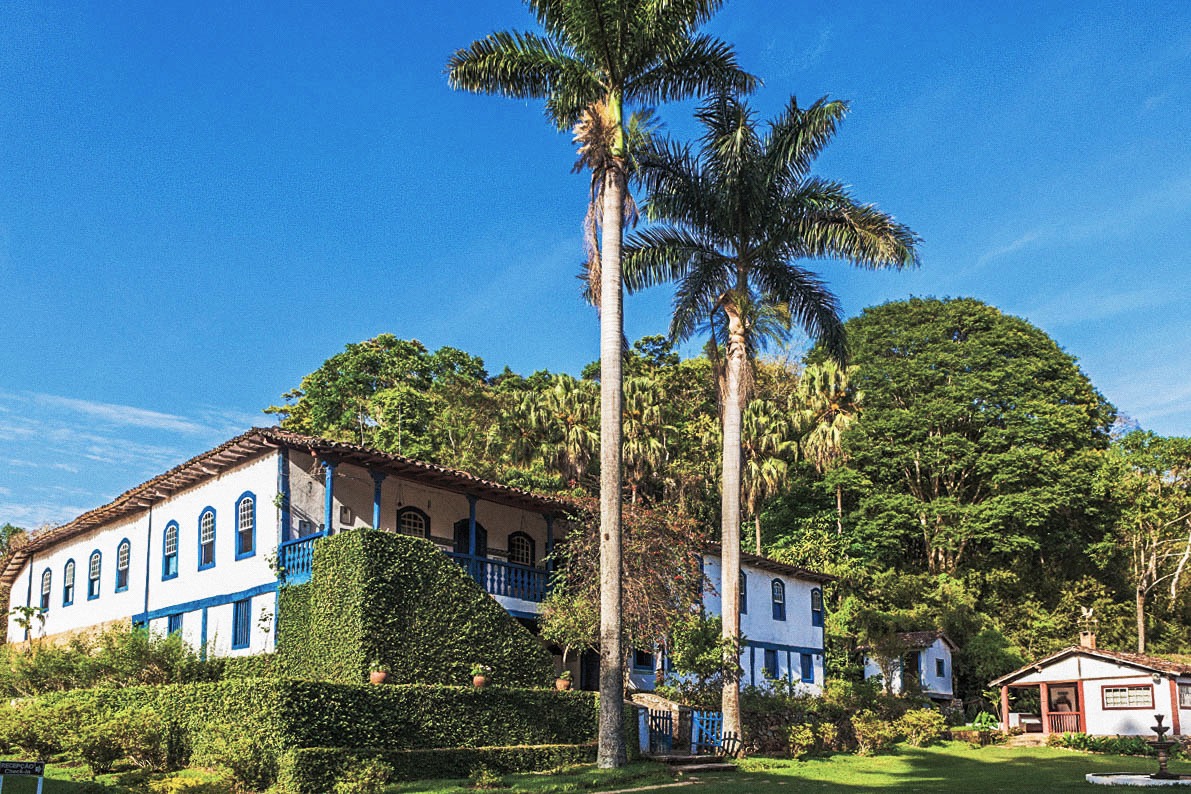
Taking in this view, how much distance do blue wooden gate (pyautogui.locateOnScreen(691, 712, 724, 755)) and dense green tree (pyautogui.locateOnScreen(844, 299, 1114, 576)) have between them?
2414 cm

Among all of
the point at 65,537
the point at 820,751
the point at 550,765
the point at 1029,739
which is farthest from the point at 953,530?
the point at 65,537

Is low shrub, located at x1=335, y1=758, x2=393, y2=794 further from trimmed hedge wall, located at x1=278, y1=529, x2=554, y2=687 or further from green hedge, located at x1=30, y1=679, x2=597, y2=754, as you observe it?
trimmed hedge wall, located at x1=278, y1=529, x2=554, y2=687

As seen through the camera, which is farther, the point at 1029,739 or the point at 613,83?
the point at 1029,739

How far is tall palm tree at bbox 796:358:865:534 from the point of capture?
4681cm

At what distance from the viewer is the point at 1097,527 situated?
47.3m

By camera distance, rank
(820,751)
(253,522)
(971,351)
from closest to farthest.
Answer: (253,522) → (820,751) → (971,351)

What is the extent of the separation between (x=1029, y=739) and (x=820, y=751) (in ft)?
42.9

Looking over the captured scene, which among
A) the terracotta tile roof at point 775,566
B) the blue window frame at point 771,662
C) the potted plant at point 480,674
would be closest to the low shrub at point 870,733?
the terracotta tile roof at point 775,566

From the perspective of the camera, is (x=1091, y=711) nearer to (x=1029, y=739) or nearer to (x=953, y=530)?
(x=1029, y=739)

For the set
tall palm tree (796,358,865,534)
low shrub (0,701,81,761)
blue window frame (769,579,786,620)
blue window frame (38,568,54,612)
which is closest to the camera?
low shrub (0,701,81,761)

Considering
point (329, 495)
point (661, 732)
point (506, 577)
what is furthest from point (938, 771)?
point (329, 495)

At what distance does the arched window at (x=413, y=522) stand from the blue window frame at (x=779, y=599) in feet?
48.5

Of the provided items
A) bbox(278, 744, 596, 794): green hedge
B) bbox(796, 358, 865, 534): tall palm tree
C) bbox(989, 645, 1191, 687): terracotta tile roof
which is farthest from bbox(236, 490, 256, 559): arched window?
bbox(989, 645, 1191, 687): terracotta tile roof

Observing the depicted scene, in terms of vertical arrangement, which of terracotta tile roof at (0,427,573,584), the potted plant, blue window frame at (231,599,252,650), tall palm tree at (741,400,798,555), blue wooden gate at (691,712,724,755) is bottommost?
blue wooden gate at (691,712,724,755)
